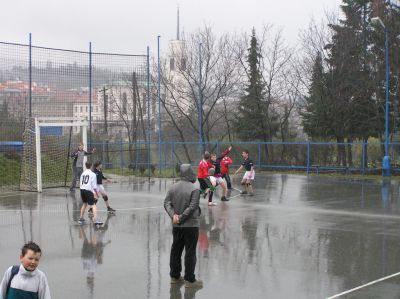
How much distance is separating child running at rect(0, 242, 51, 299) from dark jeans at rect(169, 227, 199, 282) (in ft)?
11.8

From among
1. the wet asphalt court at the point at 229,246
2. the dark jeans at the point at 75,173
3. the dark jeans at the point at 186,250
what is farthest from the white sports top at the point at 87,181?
the dark jeans at the point at 75,173

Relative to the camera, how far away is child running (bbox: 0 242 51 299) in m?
4.89

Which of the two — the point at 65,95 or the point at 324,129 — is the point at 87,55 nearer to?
the point at 65,95

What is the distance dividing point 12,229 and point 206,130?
101ft

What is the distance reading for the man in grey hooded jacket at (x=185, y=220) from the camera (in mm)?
8250

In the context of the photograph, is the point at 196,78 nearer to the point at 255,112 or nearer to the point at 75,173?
the point at 255,112

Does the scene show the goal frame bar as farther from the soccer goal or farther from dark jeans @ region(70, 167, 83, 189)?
dark jeans @ region(70, 167, 83, 189)

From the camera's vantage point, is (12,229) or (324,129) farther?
(324,129)

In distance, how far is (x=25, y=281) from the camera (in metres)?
4.90

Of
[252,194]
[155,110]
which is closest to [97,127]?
[155,110]

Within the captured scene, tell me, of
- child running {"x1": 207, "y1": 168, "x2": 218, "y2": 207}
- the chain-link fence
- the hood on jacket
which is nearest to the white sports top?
child running {"x1": 207, "y1": 168, "x2": 218, "y2": 207}

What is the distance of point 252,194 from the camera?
2025 centimetres

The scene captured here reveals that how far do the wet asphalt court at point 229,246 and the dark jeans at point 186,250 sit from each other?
264mm

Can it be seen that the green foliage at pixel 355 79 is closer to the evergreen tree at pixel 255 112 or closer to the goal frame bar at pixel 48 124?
the evergreen tree at pixel 255 112
